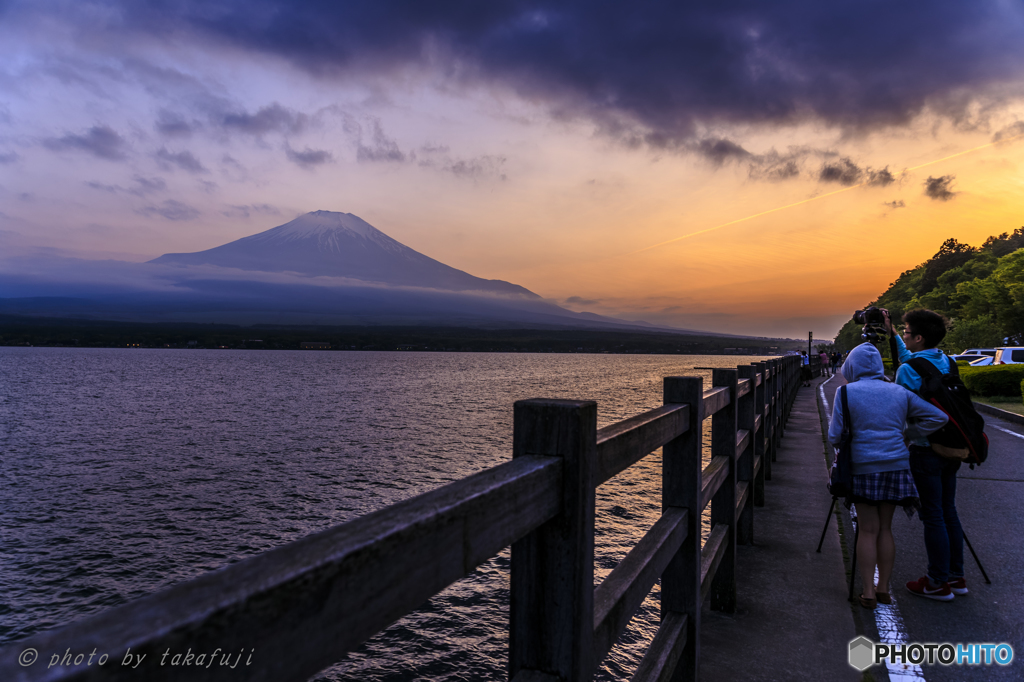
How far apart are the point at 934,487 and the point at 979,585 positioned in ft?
3.18

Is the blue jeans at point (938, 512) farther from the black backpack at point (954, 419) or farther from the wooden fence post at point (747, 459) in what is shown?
the wooden fence post at point (747, 459)

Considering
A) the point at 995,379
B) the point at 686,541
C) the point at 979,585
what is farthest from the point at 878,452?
the point at 995,379

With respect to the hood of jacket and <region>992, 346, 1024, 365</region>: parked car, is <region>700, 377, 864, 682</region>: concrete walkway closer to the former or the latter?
the hood of jacket

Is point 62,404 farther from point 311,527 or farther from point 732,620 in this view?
point 732,620

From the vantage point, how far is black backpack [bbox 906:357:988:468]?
4.25 meters

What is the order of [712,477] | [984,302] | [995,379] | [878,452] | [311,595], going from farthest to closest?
[984,302] → [995,379] → [878,452] → [712,477] → [311,595]

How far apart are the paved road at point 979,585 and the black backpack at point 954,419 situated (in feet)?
3.50

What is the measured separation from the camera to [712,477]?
383cm

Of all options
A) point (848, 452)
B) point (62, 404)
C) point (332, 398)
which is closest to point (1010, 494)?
point (848, 452)

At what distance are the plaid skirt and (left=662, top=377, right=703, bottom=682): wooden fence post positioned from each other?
6.23 ft

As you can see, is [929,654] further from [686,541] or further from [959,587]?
[686,541]

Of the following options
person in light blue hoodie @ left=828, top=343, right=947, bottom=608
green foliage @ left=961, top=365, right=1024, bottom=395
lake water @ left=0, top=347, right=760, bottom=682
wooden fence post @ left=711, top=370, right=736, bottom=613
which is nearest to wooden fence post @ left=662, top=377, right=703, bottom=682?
wooden fence post @ left=711, top=370, right=736, bottom=613

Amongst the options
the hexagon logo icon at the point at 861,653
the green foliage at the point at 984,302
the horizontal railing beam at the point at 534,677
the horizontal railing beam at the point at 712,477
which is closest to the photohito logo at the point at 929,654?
the hexagon logo icon at the point at 861,653

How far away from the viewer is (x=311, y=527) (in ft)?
40.4
